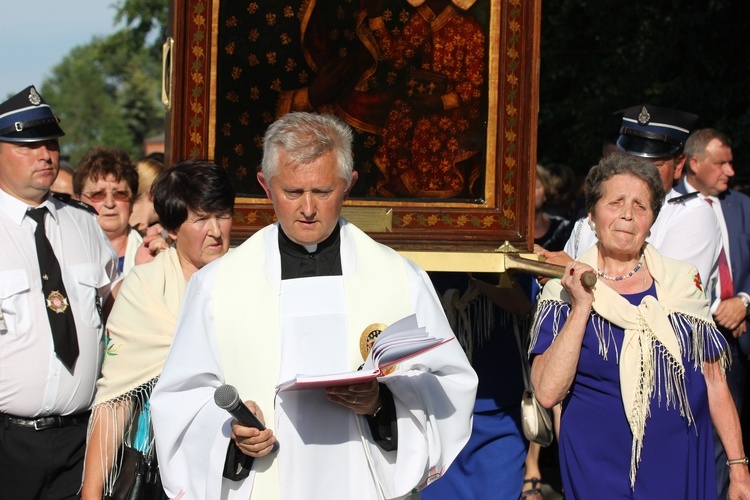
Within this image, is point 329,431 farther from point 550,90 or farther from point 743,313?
point 550,90

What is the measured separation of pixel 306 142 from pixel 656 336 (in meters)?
1.57

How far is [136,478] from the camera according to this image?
4.19 m

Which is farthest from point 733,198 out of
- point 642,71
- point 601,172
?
point 642,71

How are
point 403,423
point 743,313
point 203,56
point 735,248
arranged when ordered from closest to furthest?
point 403,423 < point 203,56 < point 743,313 < point 735,248

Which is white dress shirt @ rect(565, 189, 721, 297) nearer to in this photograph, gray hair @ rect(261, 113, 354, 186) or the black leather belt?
gray hair @ rect(261, 113, 354, 186)

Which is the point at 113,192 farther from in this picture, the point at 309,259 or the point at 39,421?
the point at 309,259

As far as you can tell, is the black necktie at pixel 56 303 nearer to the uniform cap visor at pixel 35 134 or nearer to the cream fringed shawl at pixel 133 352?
the uniform cap visor at pixel 35 134

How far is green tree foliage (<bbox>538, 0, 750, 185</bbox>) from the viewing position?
11.4 meters

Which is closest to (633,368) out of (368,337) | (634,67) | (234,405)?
(368,337)

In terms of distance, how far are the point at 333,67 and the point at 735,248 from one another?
2.64m

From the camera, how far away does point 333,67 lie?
5.25 m

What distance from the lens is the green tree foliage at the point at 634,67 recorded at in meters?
11.4

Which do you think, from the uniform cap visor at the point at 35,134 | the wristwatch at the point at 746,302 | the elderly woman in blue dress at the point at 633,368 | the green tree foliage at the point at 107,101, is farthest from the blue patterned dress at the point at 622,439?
the green tree foliage at the point at 107,101

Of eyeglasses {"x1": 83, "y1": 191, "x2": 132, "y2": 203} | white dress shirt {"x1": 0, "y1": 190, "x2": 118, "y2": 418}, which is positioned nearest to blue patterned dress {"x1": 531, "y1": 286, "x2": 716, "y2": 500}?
white dress shirt {"x1": 0, "y1": 190, "x2": 118, "y2": 418}
